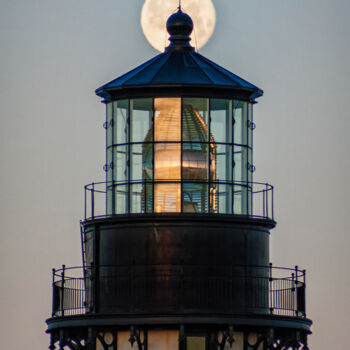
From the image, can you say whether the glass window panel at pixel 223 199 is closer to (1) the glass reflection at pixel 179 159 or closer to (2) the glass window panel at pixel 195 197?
(1) the glass reflection at pixel 179 159

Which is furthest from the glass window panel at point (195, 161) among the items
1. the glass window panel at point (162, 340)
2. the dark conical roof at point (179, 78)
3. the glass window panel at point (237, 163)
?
the glass window panel at point (162, 340)

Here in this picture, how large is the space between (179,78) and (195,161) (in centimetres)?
206

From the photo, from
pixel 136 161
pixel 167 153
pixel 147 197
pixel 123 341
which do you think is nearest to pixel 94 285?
pixel 123 341

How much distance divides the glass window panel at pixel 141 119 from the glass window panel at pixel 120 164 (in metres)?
0.41

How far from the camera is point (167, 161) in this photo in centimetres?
4644

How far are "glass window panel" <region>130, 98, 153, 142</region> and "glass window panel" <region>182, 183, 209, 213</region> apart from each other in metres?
1.55

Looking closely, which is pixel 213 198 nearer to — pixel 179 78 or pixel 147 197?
pixel 147 197

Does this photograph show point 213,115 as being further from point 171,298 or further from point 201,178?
point 171,298

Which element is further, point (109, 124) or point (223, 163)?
point (109, 124)

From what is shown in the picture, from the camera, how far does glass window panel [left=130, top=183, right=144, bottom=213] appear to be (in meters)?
46.4

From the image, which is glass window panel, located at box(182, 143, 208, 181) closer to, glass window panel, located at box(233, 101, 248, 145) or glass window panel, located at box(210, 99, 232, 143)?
glass window panel, located at box(210, 99, 232, 143)

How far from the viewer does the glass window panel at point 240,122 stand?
47.0m

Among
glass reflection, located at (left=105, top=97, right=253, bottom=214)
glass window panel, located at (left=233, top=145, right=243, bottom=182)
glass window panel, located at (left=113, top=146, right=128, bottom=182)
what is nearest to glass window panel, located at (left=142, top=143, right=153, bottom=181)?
glass reflection, located at (left=105, top=97, right=253, bottom=214)

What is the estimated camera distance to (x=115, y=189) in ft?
154
